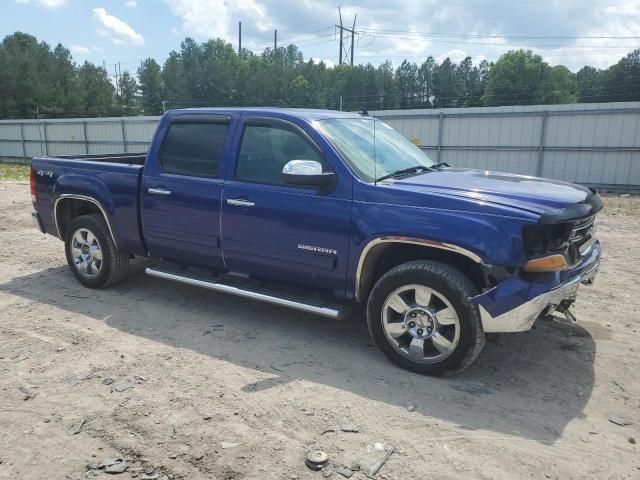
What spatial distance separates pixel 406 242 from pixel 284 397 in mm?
1396

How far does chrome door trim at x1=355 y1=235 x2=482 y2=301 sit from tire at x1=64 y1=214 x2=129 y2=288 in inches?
116

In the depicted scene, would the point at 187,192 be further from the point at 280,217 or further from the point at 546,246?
the point at 546,246

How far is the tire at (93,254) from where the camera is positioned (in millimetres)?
5691

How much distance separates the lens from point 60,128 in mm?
27516

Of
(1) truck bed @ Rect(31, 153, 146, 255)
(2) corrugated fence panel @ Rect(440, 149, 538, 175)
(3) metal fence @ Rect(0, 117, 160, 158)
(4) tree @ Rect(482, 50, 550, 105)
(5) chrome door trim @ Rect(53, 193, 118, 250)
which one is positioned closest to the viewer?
(1) truck bed @ Rect(31, 153, 146, 255)

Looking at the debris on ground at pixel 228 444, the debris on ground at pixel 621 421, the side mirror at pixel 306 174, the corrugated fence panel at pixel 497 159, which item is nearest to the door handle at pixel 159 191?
the side mirror at pixel 306 174

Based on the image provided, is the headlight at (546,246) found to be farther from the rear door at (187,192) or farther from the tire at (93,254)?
the tire at (93,254)

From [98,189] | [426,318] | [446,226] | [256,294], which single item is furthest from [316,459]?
[98,189]

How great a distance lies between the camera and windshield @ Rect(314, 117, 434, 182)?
14.1ft

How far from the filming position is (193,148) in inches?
198

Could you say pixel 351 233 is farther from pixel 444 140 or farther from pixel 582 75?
pixel 582 75

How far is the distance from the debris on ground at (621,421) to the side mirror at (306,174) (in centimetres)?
252

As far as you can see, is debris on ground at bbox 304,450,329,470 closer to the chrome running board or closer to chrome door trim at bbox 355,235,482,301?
the chrome running board

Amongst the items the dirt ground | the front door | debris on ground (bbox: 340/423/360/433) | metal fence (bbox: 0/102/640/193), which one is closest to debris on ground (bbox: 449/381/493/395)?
the dirt ground
